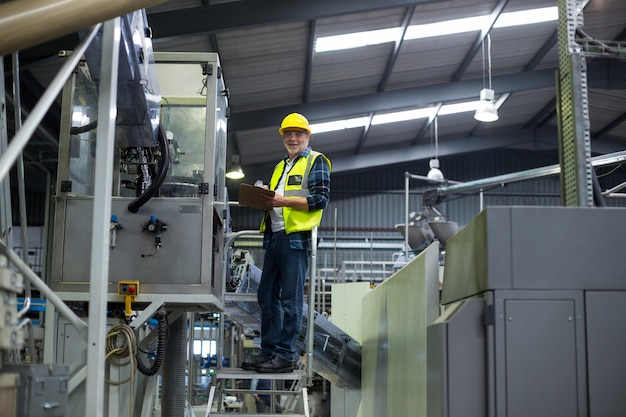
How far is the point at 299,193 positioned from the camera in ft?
20.7

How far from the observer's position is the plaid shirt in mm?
6199

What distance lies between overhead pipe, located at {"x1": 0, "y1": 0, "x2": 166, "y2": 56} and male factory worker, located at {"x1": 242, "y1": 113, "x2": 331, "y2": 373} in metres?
2.82

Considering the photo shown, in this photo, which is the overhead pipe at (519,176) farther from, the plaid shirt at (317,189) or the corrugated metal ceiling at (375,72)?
the plaid shirt at (317,189)

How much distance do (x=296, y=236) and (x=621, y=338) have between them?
281 cm

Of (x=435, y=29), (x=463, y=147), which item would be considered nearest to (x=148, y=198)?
(x=435, y=29)

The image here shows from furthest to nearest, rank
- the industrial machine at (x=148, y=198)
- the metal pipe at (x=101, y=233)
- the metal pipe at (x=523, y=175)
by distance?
1. the metal pipe at (x=523, y=175)
2. the industrial machine at (x=148, y=198)
3. the metal pipe at (x=101, y=233)

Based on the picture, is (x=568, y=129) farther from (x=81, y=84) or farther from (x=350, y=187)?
(x=350, y=187)

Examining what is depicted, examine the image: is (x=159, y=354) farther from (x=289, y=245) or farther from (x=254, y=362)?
(x=289, y=245)

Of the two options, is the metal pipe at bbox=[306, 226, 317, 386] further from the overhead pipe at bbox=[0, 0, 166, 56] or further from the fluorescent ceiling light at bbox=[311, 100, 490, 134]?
the fluorescent ceiling light at bbox=[311, 100, 490, 134]

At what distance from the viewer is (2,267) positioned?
2762 millimetres

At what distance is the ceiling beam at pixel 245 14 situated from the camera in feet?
38.9

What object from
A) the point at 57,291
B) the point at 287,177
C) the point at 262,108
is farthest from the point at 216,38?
the point at 57,291

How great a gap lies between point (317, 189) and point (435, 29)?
10.1 metres

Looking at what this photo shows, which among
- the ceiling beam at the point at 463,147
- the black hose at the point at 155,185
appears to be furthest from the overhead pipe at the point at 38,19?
the ceiling beam at the point at 463,147
